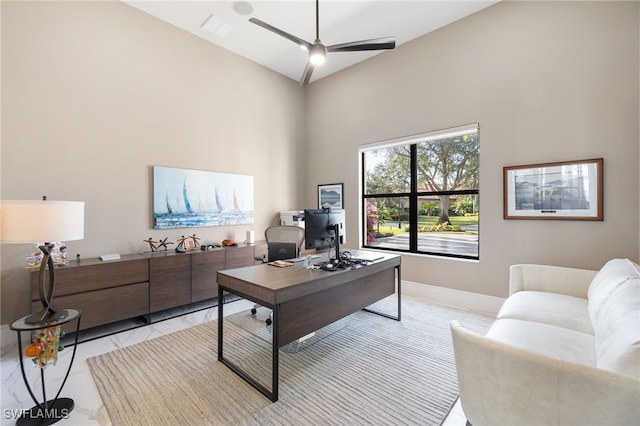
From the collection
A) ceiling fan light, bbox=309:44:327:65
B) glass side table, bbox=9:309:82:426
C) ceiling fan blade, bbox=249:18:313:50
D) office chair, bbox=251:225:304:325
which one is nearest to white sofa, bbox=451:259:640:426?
glass side table, bbox=9:309:82:426

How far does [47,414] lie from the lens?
1706mm

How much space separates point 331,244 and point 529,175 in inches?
93.5

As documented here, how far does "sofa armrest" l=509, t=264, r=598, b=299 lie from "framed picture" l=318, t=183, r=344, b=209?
9.05 feet

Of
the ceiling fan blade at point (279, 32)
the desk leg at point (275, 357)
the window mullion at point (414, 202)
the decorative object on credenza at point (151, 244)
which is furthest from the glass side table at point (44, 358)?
the window mullion at point (414, 202)

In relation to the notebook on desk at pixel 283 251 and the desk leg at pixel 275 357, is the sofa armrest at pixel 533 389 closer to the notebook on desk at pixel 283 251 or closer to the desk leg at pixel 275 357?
the desk leg at pixel 275 357

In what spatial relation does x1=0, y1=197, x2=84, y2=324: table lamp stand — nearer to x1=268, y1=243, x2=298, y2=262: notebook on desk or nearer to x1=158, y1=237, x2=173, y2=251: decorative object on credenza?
x1=158, y1=237, x2=173, y2=251: decorative object on credenza

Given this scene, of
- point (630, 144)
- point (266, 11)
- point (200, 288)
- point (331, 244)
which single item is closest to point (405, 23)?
point (266, 11)

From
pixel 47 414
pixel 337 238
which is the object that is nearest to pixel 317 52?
pixel 337 238

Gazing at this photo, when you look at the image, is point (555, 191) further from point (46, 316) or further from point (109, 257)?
point (109, 257)

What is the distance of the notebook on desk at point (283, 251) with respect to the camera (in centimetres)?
346

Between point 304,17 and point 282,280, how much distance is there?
3.35 meters

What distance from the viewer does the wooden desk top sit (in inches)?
76.5

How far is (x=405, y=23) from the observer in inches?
145

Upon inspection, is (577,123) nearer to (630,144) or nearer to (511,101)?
(630,144)
